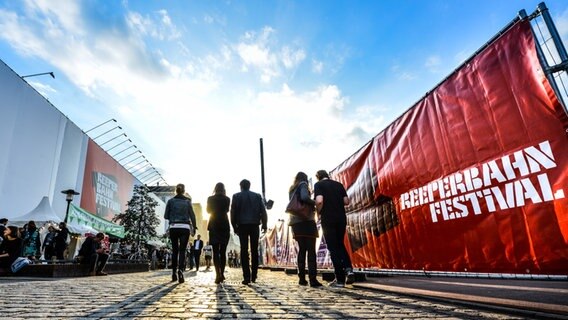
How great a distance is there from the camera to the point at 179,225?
6.12 meters

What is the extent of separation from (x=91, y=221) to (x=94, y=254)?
31.2 feet

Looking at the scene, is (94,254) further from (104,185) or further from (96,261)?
(104,185)

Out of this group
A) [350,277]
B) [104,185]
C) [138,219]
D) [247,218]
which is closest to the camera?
[350,277]

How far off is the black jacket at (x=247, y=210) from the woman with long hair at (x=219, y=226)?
0.31 meters

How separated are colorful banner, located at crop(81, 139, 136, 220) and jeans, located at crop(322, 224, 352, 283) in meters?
21.1

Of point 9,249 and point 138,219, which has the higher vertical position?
point 138,219

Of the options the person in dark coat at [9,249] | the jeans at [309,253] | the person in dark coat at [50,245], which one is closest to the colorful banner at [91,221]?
the person in dark coat at [50,245]

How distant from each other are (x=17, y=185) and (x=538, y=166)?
1917cm

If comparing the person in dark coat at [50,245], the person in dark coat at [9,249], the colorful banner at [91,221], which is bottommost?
the person in dark coat at [9,249]

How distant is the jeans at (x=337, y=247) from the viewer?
16.1ft

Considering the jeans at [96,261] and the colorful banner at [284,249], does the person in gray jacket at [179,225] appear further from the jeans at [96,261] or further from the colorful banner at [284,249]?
the jeans at [96,261]

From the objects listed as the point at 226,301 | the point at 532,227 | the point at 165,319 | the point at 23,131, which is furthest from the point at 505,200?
the point at 23,131

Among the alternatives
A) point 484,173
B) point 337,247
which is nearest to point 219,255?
point 337,247

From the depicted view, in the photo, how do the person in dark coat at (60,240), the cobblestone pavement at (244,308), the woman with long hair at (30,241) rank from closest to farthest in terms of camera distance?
1. the cobblestone pavement at (244,308)
2. the woman with long hair at (30,241)
3. the person in dark coat at (60,240)
